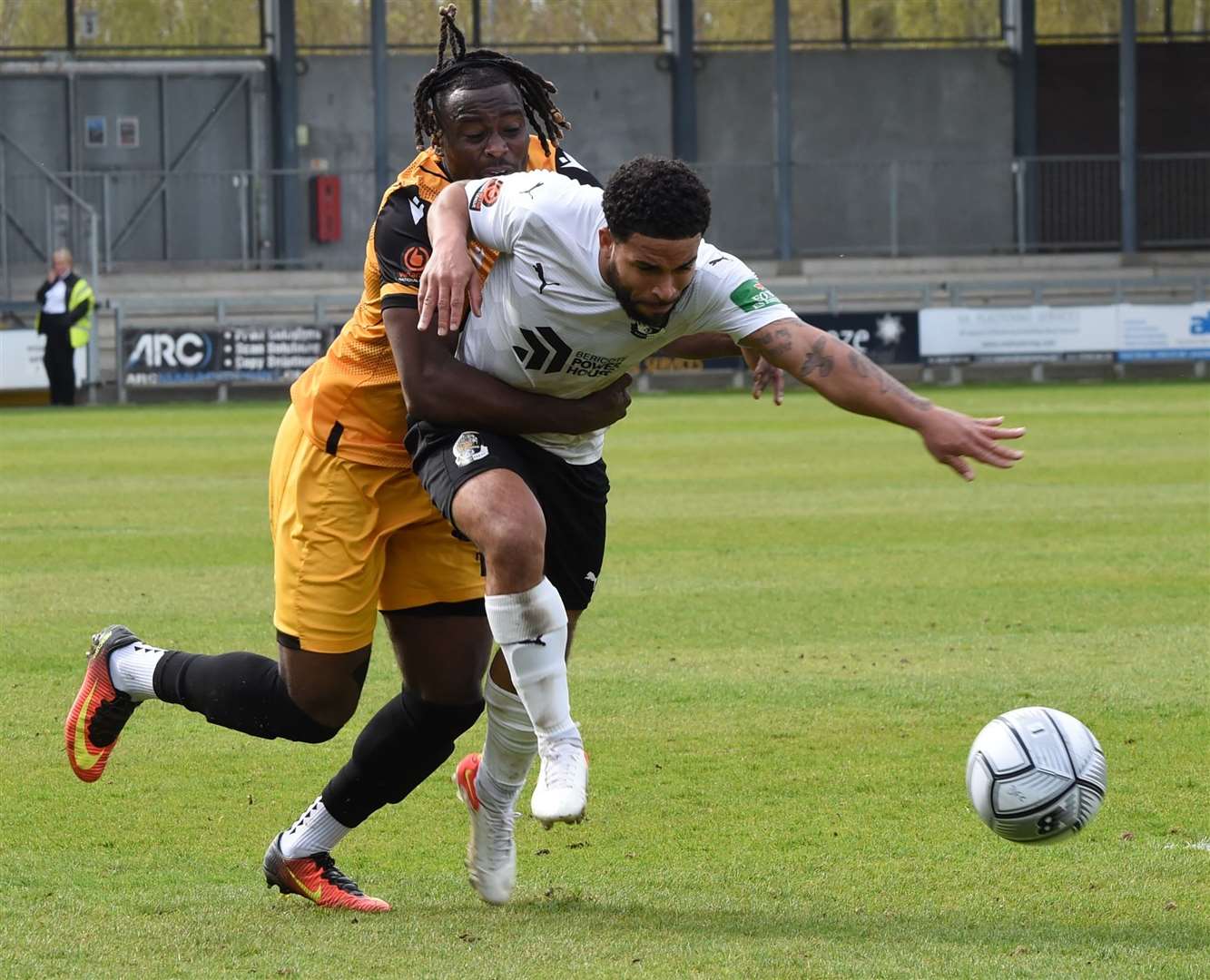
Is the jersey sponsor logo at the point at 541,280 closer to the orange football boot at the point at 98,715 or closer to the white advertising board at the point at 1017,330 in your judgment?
the orange football boot at the point at 98,715

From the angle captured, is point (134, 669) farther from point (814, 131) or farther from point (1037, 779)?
point (814, 131)

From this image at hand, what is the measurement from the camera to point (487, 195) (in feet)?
16.5

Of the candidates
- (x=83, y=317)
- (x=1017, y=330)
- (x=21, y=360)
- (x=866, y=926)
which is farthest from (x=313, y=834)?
(x=1017, y=330)

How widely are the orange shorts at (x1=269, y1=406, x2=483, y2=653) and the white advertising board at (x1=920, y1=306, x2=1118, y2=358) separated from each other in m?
27.3

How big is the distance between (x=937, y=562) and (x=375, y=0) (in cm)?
2861

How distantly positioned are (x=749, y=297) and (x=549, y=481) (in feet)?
2.49

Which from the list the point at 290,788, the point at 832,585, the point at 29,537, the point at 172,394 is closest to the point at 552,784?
the point at 290,788

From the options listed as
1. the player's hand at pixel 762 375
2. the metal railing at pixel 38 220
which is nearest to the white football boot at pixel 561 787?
the player's hand at pixel 762 375

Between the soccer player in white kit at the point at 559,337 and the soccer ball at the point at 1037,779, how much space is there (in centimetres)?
78

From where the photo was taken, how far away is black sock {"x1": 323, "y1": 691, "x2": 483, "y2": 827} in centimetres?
538

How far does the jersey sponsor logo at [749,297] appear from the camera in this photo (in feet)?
16.1

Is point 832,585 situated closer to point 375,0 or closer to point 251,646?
point 251,646

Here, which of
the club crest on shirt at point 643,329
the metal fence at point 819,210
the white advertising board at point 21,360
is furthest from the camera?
the metal fence at point 819,210

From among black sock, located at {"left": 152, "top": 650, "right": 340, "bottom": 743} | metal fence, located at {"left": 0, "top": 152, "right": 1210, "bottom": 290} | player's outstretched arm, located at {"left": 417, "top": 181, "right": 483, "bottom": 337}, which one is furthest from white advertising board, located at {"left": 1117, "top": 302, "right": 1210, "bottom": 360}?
player's outstretched arm, located at {"left": 417, "top": 181, "right": 483, "bottom": 337}
